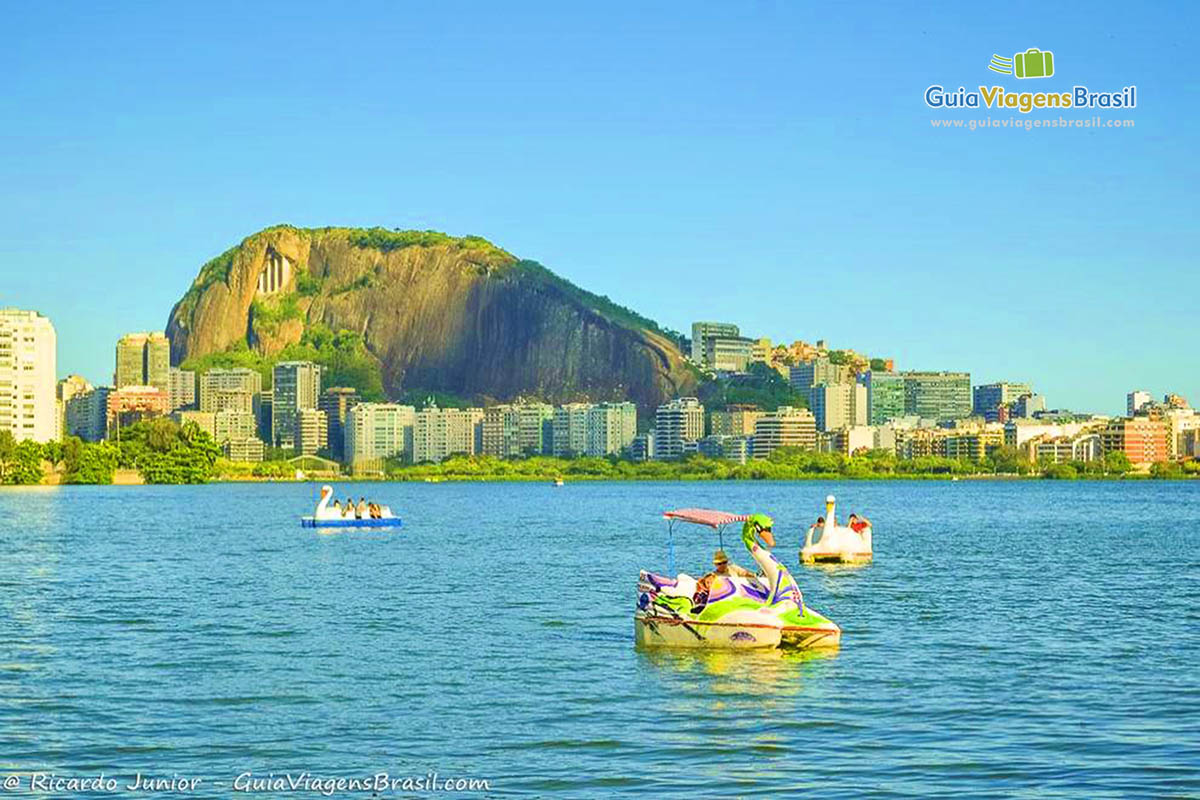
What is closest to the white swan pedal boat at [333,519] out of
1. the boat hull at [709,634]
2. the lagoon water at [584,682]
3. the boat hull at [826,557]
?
the lagoon water at [584,682]

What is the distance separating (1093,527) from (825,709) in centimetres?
7480

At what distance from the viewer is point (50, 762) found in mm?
23422

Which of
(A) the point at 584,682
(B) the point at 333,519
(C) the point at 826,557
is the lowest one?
(A) the point at 584,682

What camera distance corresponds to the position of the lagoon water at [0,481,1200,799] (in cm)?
2302

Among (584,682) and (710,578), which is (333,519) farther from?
(584,682)

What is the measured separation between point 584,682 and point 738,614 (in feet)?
14.9

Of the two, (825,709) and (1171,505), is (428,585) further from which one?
(1171,505)

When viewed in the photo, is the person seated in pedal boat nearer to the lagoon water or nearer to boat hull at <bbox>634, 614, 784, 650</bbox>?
boat hull at <bbox>634, 614, 784, 650</bbox>

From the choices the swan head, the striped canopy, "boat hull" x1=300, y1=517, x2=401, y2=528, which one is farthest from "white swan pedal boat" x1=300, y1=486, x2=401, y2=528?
the swan head

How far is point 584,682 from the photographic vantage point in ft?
99.6

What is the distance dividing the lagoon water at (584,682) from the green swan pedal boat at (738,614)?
2.25ft

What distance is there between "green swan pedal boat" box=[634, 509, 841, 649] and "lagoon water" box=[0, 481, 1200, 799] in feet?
2.25

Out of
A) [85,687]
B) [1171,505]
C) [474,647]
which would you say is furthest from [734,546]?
[1171,505]

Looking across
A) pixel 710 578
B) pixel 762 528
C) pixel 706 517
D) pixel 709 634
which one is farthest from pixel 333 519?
pixel 709 634
